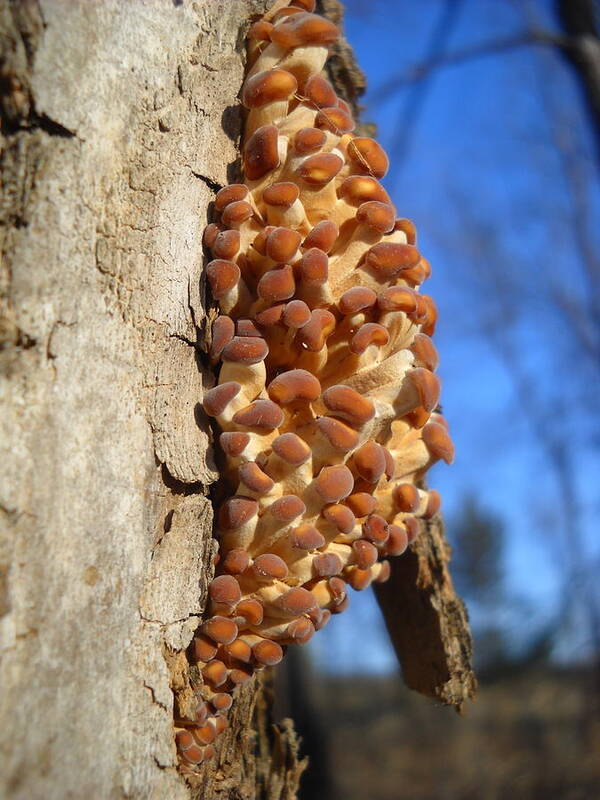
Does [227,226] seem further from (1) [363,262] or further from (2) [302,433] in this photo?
(2) [302,433]

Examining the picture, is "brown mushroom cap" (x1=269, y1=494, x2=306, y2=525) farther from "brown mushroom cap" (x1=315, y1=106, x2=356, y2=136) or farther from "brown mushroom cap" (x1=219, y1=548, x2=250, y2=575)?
"brown mushroom cap" (x1=315, y1=106, x2=356, y2=136)

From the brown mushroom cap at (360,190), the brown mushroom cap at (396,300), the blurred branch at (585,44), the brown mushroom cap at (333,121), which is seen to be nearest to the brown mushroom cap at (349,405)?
the brown mushroom cap at (396,300)

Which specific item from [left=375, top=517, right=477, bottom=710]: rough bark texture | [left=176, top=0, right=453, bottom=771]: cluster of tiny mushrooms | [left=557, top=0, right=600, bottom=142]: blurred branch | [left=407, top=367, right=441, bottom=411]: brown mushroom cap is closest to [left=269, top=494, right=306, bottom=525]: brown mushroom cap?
[left=176, top=0, right=453, bottom=771]: cluster of tiny mushrooms

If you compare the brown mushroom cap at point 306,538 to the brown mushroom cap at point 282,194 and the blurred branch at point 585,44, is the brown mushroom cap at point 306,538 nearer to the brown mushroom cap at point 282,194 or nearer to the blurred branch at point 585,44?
the brown mushroom cap at point 282,194

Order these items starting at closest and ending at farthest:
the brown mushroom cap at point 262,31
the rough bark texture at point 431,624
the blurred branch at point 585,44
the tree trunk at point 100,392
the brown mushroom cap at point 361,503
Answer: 1. the tree trunk at point 100,392
2. the brown mushroom cap at point 361,503
3. the brown mushroom cap at point 262,31
4. the rough bark texture at point 431,624
5. the blurred branch at point 585,44

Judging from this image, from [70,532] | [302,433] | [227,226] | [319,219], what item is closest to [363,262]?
[319,219]

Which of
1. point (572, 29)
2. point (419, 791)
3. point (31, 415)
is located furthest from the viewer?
point (419, 791)

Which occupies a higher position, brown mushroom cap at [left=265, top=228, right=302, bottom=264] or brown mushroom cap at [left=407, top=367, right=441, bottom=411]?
brown mushroom cap at [left=265, top=228, right=302, bottom=264]
